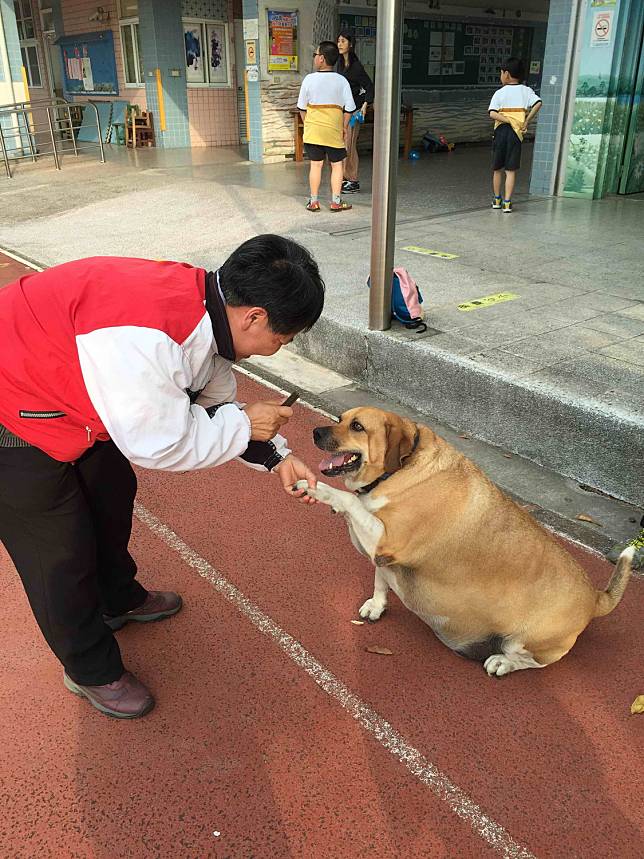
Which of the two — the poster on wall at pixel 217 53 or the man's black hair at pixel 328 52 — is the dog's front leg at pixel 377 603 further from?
the poster on wall at pixel 217 53

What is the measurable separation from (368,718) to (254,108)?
14.8 metres

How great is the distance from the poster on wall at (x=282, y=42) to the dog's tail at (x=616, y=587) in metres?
14.6

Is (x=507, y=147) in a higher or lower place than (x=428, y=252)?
higher

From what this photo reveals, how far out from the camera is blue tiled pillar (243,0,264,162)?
47.1 ft

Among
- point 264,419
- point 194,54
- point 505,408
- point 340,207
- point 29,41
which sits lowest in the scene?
point 505,408

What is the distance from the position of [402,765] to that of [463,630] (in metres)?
0.59

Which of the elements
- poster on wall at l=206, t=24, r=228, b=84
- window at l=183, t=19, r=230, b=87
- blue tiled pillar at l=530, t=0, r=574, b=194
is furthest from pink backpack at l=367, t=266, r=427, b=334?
poster on wall at l=206, t=24, r=228, b=84

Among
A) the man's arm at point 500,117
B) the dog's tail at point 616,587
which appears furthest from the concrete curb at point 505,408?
the man's arm at point 500,117

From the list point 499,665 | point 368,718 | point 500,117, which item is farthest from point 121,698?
point 500,117

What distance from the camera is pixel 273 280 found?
2.18 metres

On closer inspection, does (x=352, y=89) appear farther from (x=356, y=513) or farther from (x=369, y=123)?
(x=356, y=513)

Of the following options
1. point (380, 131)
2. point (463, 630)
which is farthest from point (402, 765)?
point (380, 131)

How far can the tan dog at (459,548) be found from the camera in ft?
9.20

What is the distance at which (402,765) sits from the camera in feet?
8.54
